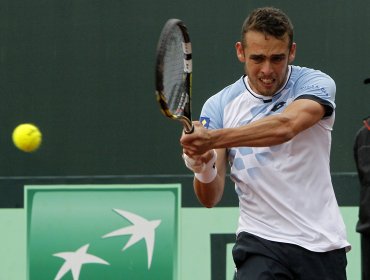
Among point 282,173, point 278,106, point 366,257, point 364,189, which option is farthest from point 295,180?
point 366,257

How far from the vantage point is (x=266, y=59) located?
3674 millimetres

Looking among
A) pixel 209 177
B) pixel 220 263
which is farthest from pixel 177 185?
pixel 209 177

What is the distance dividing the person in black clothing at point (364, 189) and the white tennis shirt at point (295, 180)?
3.88ft

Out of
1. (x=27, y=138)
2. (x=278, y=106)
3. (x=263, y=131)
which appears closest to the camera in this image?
(x=263, y=131)

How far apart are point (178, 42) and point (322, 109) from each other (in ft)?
1.95

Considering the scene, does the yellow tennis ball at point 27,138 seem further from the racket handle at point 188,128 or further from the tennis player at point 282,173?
the racket handle at point 188,128

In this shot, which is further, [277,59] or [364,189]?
[364,189]

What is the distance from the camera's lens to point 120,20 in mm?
5773

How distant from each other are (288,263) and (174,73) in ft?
2.81

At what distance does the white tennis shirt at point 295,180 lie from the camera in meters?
3.74

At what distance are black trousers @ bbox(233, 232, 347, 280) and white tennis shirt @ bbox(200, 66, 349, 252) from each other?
28 millimetres

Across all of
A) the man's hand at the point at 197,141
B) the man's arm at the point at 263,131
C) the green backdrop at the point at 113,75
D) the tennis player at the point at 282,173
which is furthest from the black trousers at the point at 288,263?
the green backdrop at the point at 113,75

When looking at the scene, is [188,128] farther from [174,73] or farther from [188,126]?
[174,73]

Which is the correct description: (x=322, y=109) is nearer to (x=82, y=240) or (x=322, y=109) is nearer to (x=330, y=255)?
(x=330, y=255)
